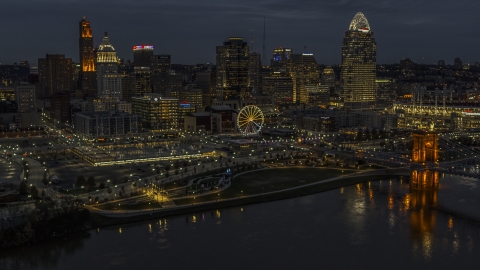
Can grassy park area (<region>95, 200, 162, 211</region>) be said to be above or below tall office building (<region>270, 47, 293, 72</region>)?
below

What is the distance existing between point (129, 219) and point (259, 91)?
6009 centimetres

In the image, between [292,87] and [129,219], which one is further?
[292,87]

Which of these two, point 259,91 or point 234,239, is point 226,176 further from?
point 259,91

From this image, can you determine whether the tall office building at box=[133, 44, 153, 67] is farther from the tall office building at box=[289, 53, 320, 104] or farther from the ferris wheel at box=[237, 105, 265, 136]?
the ferris wheel at box=[237, 105, 265, 136]

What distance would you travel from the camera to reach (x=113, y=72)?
58281mm

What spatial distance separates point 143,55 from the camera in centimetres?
8044

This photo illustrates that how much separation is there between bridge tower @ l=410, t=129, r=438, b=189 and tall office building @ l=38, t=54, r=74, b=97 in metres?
61.8

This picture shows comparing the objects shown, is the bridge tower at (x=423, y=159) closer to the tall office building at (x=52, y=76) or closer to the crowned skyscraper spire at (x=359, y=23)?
the crowned skyscraper spire at (x=359, y=23)

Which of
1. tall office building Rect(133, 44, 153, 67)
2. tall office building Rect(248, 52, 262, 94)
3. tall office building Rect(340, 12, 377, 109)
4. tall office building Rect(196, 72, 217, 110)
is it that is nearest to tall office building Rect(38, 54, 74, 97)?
tall office building Rect(133, 44, 153, 67)

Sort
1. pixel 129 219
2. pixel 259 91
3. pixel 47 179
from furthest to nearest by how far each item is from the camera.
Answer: pixel 259 91
pixel 47 179
pixel 129 219

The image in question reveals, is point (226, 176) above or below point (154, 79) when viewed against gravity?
below

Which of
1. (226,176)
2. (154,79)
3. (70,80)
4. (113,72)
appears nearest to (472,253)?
(226,176)

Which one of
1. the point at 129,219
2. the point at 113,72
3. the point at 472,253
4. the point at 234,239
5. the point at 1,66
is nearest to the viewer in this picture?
Result: the point at 472,253

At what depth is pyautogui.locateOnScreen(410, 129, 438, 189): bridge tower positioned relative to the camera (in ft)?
76.3
